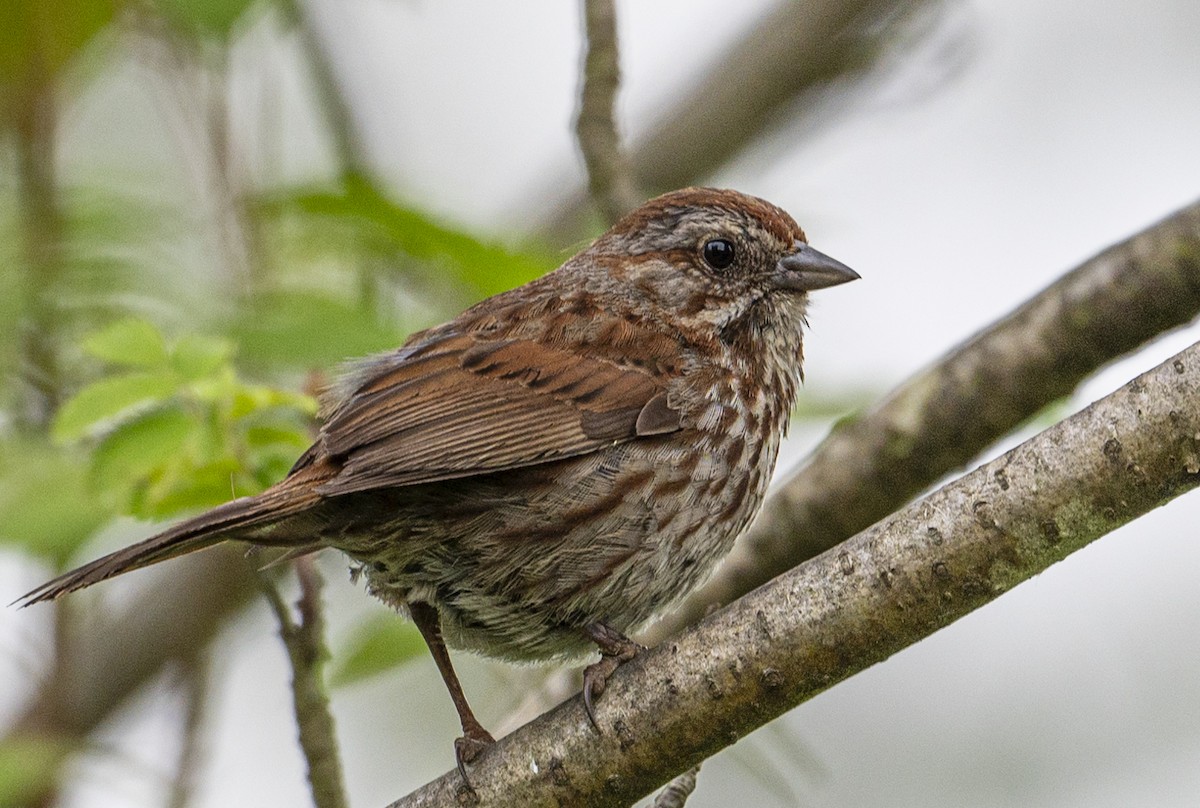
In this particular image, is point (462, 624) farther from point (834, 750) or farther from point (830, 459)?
point (834, 750)

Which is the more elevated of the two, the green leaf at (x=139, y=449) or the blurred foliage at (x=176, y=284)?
the blurred foliage at (x=176, y=284)

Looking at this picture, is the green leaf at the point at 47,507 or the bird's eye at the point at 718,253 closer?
the green leaf at the point at 47,507

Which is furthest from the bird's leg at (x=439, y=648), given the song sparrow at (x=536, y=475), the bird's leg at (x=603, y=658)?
the bird's leg at (x=603, y=658)

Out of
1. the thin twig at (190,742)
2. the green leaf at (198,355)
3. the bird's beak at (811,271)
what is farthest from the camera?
the bird's beak at (811,271)

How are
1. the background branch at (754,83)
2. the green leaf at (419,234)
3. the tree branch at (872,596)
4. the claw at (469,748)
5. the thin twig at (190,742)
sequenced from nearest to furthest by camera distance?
the tree branch at (872,596)
the claw at (469,748)
the thin twig at (190,742)
the green leaf at (419,234)
the background branch at (754,83)

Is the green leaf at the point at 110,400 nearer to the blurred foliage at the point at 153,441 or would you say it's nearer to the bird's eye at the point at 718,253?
the blurred foliage at the point at 153,441

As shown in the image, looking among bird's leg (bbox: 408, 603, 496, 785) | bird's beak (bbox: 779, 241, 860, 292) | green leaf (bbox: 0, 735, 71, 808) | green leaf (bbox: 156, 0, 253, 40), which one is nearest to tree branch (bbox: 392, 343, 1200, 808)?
bird's leg (bbox: 408, 603, 496, 785)

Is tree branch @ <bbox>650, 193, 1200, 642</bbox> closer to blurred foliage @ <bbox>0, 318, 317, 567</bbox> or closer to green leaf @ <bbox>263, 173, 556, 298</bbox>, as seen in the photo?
green leaf @ <bbox>263, 173, 556, 298</bbox>

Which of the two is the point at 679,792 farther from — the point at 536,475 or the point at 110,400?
the point at 110,400

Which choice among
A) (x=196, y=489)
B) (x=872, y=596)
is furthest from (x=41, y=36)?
(x=872, y=596)
